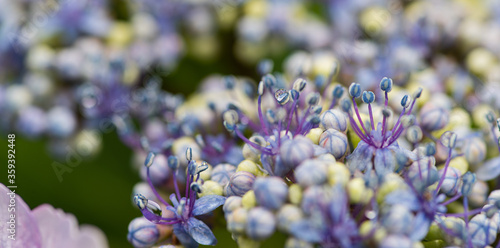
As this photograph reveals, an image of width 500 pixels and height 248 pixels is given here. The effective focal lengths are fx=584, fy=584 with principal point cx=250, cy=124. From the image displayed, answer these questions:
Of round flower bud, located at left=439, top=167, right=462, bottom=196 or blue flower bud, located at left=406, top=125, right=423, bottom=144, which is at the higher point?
blue flower bud, located at left=406, top=125, right=423, bottom=144

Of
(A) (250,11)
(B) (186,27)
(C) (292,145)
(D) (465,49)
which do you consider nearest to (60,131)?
(B) (186,27)

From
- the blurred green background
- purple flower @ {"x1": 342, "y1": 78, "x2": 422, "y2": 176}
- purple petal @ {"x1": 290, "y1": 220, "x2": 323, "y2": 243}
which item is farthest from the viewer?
the blurred green background

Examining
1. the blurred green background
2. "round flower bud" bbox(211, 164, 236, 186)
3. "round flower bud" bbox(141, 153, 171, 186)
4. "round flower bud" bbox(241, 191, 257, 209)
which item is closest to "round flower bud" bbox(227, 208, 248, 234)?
"round flower bud" bbox(241, 191, 257, 209)

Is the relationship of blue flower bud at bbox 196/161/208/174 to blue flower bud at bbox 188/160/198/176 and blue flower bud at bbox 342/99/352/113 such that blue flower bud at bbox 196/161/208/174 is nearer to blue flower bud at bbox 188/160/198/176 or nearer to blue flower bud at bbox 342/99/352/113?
blue flower bud at bbox 188/160/198/176

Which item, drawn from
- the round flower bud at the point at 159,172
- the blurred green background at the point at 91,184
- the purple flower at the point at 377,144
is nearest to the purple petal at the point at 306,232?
the purple flower at the point at 377,144

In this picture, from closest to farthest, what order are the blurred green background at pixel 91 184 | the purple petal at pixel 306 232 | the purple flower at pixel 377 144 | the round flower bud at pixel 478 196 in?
the purple petal at pixel 306 232 < the purple flower at pixel 377 144 < the round flower bud at pixel 478 196 < the blurred green background at pixel 91 184

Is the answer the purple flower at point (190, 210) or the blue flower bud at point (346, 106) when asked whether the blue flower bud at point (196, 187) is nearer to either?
the purple flower at point (190, 210)

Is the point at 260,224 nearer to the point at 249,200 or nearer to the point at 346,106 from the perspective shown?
the point at 249,200

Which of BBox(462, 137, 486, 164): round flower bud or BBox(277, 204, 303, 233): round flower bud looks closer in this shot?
BBox(277, 204, 303, 233): round flower bud
